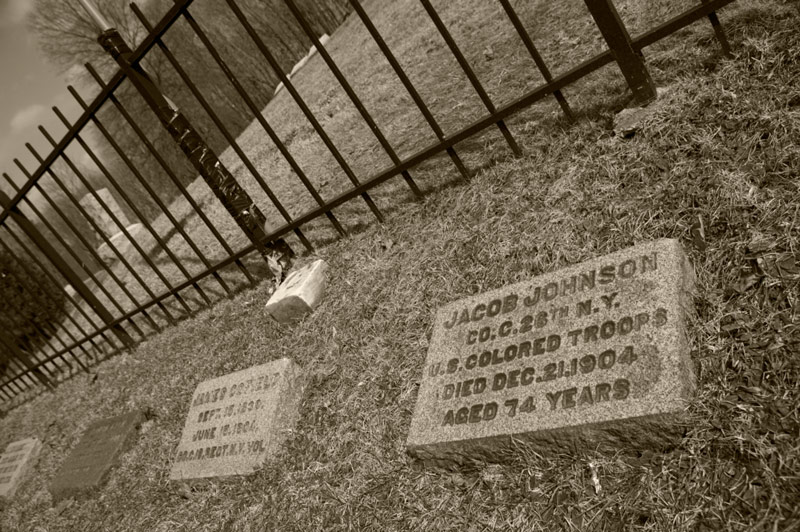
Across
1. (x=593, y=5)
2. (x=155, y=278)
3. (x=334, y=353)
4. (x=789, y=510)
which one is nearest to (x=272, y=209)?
(x=155, y=278)

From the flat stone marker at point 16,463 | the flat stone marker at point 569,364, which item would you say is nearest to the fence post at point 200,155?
the flat stone marker at point 569,364

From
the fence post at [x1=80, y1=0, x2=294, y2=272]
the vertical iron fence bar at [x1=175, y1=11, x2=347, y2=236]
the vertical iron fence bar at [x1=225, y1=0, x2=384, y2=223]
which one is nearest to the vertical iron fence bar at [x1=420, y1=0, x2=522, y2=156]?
the vertical iron fence bar at [x1=225, y1=0, x2=384, y2=223]

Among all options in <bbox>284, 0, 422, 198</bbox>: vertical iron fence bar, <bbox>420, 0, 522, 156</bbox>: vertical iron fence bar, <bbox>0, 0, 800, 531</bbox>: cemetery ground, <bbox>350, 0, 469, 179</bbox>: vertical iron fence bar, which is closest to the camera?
<bbox>0, 0, 800, 531</bbox>: cemetery ground

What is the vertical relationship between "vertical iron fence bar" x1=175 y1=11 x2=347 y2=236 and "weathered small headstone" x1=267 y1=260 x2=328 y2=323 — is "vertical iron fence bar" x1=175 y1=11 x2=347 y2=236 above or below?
above

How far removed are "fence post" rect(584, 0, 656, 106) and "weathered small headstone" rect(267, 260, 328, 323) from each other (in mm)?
2056

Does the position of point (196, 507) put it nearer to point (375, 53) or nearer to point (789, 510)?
point (789, 510)

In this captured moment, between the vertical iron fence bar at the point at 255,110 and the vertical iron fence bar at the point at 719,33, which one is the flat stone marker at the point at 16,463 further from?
the vertical iron fence bar at the point at 719,33

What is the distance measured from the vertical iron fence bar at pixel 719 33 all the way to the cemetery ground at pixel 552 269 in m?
0.06

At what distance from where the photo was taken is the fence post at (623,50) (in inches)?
104

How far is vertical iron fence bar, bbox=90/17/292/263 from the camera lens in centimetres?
402

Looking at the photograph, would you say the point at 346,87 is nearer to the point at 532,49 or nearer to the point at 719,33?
the point at 532,49

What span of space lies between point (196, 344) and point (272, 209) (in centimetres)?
168

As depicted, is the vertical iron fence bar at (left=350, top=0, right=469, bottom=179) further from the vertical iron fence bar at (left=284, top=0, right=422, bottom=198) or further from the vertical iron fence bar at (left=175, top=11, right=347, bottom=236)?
the vertical iron fence bar at (left=175, top=11, right=347, bottom=236)

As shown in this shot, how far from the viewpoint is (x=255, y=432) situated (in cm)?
296
